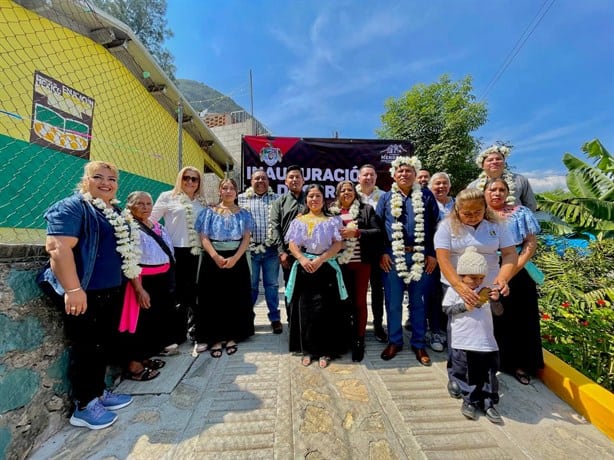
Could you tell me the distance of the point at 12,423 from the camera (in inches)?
63.9

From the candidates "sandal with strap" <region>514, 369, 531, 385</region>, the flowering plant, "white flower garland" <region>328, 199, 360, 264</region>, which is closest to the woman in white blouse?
"white flower garland" <region>328, 199, 360, 264</region>

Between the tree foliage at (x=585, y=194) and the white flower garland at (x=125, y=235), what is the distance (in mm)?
6574

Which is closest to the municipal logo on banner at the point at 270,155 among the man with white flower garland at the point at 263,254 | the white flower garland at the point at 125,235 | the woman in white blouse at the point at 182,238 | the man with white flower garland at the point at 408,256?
the man with white flower garland at the point at 263,254

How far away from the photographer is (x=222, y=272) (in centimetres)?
305

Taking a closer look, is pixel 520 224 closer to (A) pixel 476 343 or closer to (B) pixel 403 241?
(B) pixel 403 241

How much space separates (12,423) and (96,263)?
952 millimetres

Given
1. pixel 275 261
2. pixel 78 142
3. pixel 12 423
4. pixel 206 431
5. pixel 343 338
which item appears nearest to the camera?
pixel 12 423

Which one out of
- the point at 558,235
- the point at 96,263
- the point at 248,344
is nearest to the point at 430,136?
the point at 558,235

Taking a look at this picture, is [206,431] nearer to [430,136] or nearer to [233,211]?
[233,211]

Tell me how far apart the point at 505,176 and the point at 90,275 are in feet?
12.1

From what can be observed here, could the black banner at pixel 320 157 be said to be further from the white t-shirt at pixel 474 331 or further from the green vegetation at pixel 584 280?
the white t-shirt at pixel 474 331

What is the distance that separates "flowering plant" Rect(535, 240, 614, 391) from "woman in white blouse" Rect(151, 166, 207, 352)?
3872 millimetres

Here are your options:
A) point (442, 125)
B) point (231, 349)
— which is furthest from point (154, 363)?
point (442, 125)

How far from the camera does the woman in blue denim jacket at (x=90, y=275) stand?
1745mm
